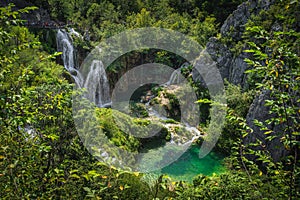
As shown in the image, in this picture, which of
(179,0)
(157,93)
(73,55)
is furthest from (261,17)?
(179,0)

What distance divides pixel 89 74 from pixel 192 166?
10446mm

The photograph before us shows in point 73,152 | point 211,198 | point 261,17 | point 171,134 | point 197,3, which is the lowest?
point 171,134

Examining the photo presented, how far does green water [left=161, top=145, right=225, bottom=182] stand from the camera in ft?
36.8

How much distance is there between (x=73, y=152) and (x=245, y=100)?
33.7ft

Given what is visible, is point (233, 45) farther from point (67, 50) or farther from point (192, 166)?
point (67, 50)

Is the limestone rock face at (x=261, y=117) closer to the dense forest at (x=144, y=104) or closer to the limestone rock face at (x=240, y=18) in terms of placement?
the dense forest at (x=144, y=104)

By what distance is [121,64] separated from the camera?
20.2m

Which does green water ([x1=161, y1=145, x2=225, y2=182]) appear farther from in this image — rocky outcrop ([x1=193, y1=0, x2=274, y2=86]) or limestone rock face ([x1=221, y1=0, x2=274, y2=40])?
limestone rock face ([x1=221, y1=0, x2=274, y2=40])

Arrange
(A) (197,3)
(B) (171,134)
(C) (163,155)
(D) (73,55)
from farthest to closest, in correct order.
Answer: (A) (197,3) < (D) (73,55) < (B) (171,134) < (C) (163,155)

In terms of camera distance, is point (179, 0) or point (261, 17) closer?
point (261, 17)

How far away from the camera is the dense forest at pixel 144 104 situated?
253 cm

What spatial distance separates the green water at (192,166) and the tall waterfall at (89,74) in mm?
8595

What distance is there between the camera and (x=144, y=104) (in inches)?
737

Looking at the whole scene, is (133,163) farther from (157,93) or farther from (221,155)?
(157,93)
